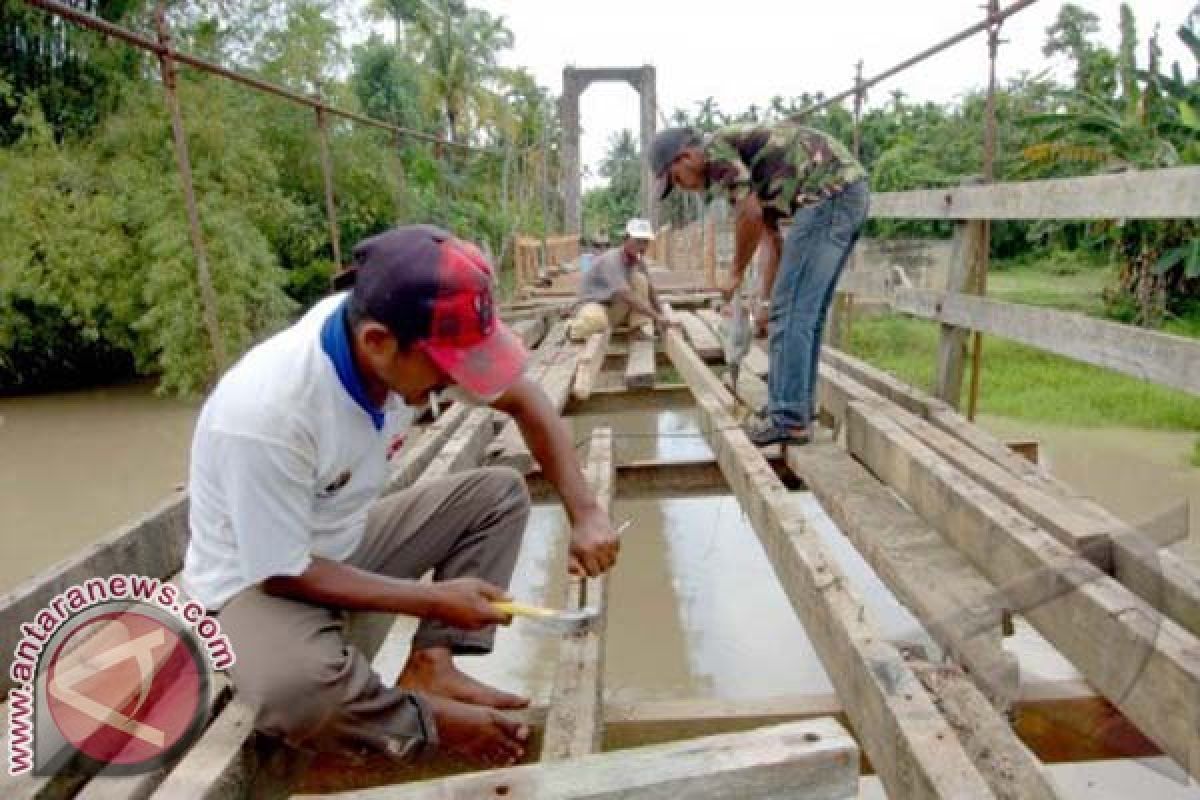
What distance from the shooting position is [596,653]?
73.0 inches

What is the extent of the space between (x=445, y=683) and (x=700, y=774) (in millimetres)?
951

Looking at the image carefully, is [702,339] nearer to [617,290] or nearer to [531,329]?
[617,290]

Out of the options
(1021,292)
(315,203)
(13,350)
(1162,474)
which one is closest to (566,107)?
(315,203)

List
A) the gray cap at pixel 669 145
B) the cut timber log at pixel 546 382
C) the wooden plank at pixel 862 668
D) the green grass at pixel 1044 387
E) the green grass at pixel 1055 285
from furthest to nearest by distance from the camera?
the green grass at pixel 1055 285 < the green grass at pixel 1044 387 < the cut timber log at pixel 546 382 < the gray cap at pixel 669 145 < the wooden plank at pixel 862 668

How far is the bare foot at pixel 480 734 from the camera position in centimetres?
170

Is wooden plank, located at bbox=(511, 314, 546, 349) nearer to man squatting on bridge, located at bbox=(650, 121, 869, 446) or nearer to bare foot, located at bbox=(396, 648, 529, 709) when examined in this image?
man squatting on bridge, located at bbox=(650, 121, 869, 446)

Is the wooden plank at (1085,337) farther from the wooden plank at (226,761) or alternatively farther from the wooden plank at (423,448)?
the wooden plank at (226,761)

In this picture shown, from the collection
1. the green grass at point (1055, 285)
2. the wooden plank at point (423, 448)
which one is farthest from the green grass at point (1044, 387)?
the wooden plank at point (423, 448)

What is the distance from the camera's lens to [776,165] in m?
3.10

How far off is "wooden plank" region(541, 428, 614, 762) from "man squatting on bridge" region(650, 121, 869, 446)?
122 cm

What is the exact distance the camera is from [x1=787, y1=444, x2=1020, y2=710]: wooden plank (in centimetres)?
178

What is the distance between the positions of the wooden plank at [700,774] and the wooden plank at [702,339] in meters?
4.39

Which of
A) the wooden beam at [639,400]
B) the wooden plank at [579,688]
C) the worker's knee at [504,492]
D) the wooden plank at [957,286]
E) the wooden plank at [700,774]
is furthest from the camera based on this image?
the wooden beam at [639,400]

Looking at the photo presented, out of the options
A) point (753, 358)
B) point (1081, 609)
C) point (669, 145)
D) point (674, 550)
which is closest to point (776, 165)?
point (669, 145)
